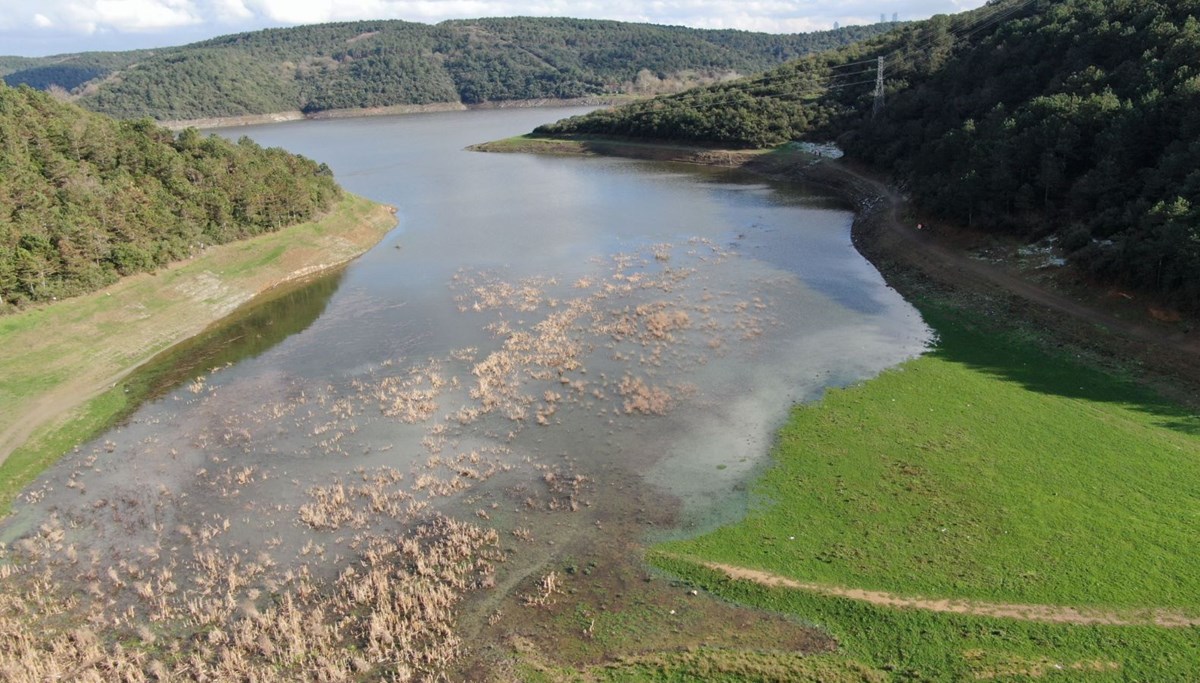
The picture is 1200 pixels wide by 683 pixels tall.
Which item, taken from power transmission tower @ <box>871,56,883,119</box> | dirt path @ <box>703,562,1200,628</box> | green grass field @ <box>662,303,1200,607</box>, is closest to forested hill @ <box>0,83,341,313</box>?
green grass field @ <box>662,303,1200,607</box>

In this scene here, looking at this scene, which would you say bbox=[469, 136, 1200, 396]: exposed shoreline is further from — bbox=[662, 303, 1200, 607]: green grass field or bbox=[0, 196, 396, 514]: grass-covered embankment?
bbox=[0, 196, 396, 514]: grass-covered embankment

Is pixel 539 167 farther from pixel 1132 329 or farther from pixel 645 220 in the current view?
pixel 1132 329

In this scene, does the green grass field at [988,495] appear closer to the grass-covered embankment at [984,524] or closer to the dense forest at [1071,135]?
the grass-covered embankment at [984,524]

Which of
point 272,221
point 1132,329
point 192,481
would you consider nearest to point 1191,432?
point 1132,329

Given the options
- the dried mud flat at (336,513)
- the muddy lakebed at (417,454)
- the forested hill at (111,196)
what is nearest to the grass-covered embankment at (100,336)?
the forested hill at (111,196)

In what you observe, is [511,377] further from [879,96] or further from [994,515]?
[879,96]

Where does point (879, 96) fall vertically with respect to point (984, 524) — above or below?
above

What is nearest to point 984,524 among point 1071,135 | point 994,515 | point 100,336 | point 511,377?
point 994,515
